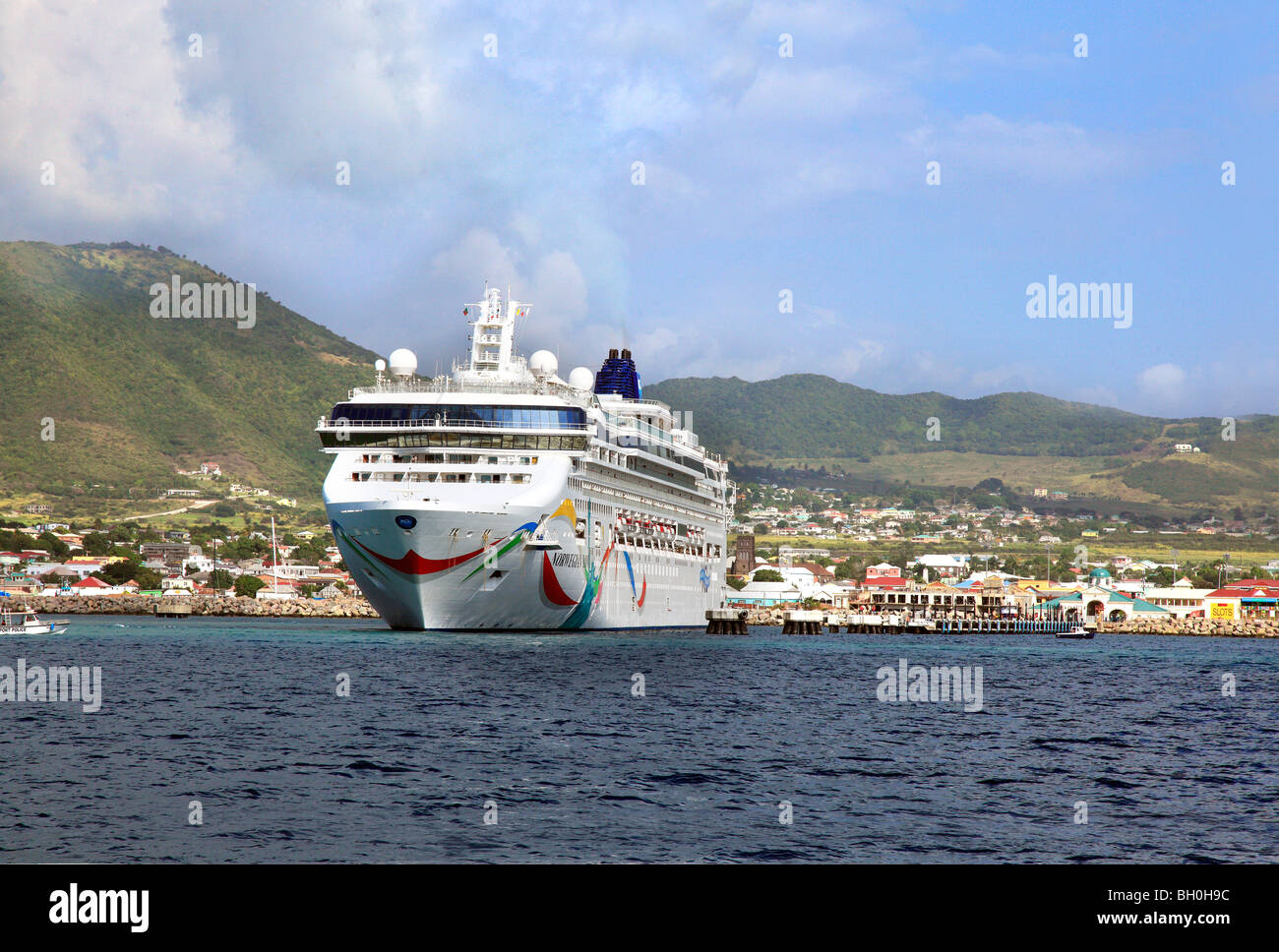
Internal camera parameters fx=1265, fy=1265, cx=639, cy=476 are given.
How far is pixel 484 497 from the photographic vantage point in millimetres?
60594

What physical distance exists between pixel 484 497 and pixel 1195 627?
404ft

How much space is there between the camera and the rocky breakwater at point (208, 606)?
14162 centimetres

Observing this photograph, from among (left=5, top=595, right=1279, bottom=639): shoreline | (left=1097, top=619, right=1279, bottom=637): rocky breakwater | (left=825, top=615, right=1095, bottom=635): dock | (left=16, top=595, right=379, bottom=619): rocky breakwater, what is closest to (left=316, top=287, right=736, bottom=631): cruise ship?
(left=5, top=595, right=1279, bottom=639): shoreline

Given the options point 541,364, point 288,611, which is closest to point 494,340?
point 541,364

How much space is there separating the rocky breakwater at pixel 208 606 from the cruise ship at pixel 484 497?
66.3 meters

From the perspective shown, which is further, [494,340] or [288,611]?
[288,611]

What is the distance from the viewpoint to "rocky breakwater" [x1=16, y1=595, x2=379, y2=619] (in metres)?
142

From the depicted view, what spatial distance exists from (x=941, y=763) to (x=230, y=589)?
159412 millimetres

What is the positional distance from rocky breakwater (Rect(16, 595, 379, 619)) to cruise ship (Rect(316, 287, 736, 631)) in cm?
6632

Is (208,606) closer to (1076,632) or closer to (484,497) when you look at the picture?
(484,497)

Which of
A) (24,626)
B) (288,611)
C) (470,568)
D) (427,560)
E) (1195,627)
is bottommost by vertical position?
(1195,627)
